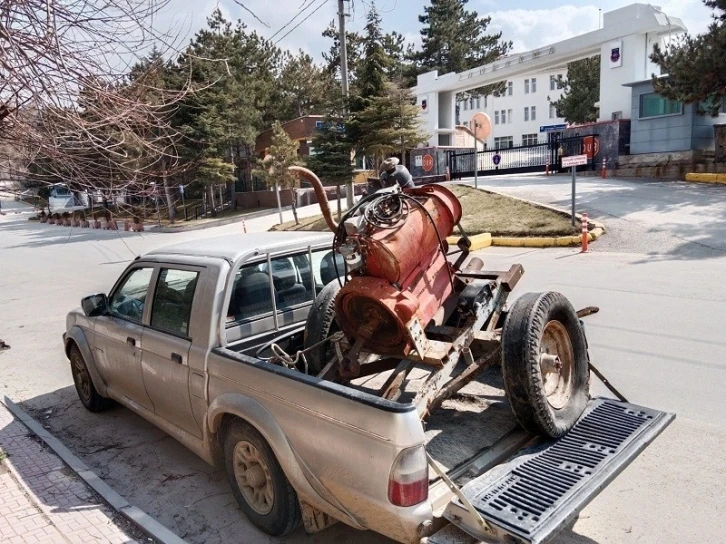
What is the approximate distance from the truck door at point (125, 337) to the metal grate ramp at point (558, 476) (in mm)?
2849

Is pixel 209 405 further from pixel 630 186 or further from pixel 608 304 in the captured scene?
pixel 630 186

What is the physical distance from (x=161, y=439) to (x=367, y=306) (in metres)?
2.62

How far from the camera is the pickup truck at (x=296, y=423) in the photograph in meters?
2.61

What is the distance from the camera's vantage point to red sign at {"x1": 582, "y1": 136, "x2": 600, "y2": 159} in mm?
23984

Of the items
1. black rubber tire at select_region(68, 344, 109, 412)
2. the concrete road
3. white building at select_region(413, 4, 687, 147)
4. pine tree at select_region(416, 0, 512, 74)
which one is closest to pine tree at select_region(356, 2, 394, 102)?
white building at select_region(413, 4, 687, 147)

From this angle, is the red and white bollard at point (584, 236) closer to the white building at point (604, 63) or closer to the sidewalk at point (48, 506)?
the sidewalk at point (48, 506)

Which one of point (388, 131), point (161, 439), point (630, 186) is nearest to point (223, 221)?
point (388, 131)

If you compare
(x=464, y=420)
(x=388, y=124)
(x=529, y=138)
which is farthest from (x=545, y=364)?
(x=529, y=138)

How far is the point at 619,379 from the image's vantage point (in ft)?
18.1

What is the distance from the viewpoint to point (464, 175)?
102ft

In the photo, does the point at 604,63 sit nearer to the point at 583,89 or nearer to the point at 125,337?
the point at 583,89

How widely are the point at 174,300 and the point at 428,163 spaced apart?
2740 cm

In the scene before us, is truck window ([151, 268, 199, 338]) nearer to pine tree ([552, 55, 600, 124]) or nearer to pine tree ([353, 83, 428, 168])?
pine tree ([353, 83, 428, 168])

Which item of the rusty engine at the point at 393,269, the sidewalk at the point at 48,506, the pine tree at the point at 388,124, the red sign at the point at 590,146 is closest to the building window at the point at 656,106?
the red sign at the point at 590,146
